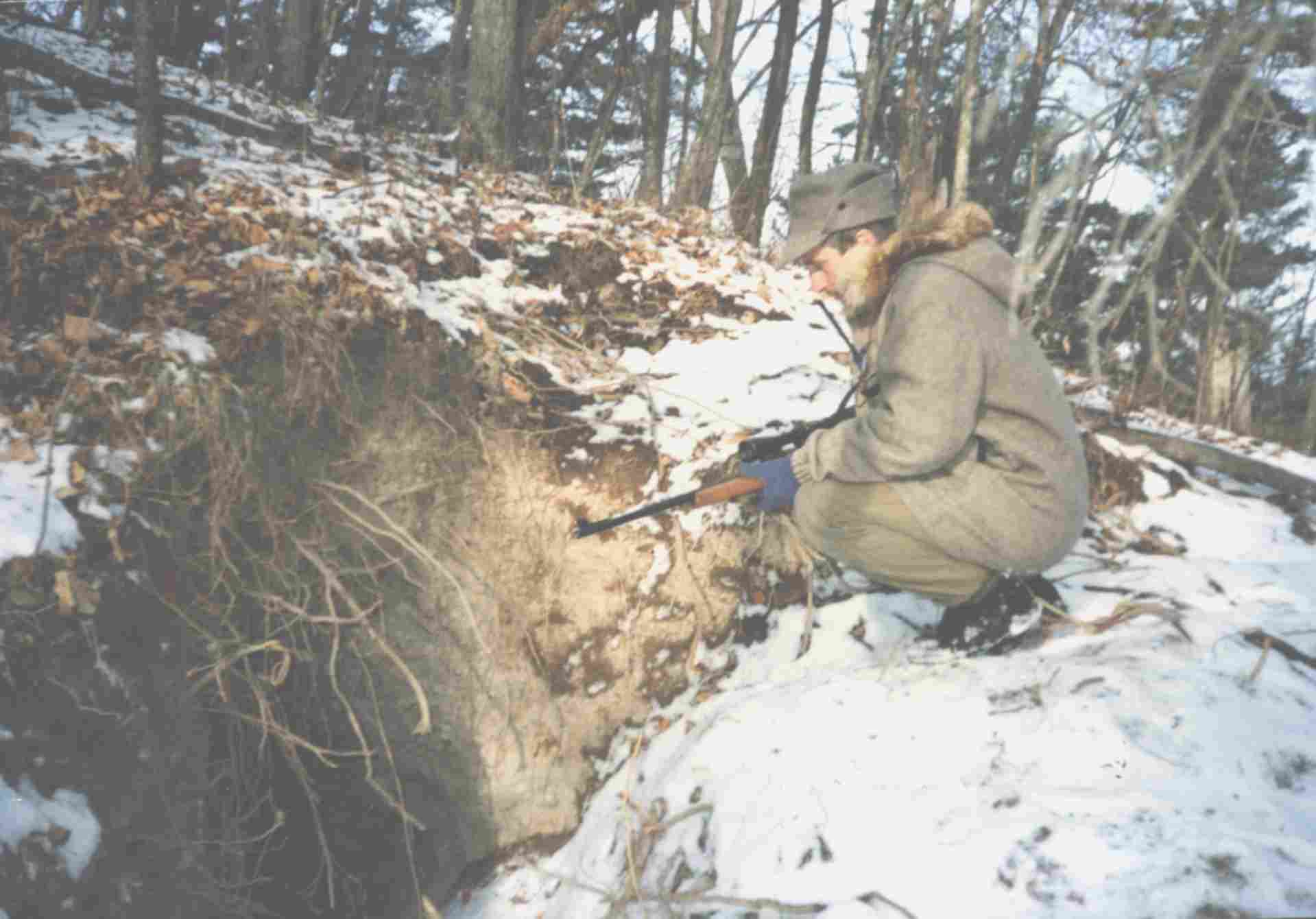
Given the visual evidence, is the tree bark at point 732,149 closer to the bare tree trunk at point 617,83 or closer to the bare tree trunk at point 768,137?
the bare tree trunk at point 768,137

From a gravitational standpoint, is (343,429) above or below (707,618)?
above

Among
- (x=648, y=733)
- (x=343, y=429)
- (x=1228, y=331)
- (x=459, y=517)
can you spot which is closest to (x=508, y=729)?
(x=648, y=733)

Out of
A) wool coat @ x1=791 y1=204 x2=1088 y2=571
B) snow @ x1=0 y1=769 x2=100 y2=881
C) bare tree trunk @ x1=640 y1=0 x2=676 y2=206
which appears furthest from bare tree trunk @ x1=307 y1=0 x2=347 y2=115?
wool coat @ x1=791 y1=204 x2=1088 y2=571

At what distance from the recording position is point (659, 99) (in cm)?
898

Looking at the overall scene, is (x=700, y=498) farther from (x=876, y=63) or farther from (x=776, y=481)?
(x=876, y=63)

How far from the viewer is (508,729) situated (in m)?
3.55

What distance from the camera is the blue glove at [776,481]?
10.3 feet

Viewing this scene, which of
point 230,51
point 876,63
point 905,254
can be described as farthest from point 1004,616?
point 230,51

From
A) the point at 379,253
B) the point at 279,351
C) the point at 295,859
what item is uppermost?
the point at 379,253

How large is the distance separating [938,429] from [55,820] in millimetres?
2880

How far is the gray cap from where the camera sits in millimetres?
2746

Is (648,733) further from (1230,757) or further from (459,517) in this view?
(1230,757)

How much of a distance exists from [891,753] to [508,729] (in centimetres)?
176

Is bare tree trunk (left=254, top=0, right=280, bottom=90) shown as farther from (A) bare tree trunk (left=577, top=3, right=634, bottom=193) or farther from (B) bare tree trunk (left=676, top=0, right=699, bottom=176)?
(B) bare tree trunk (left=676, top=0, right=699, bottom=176)
